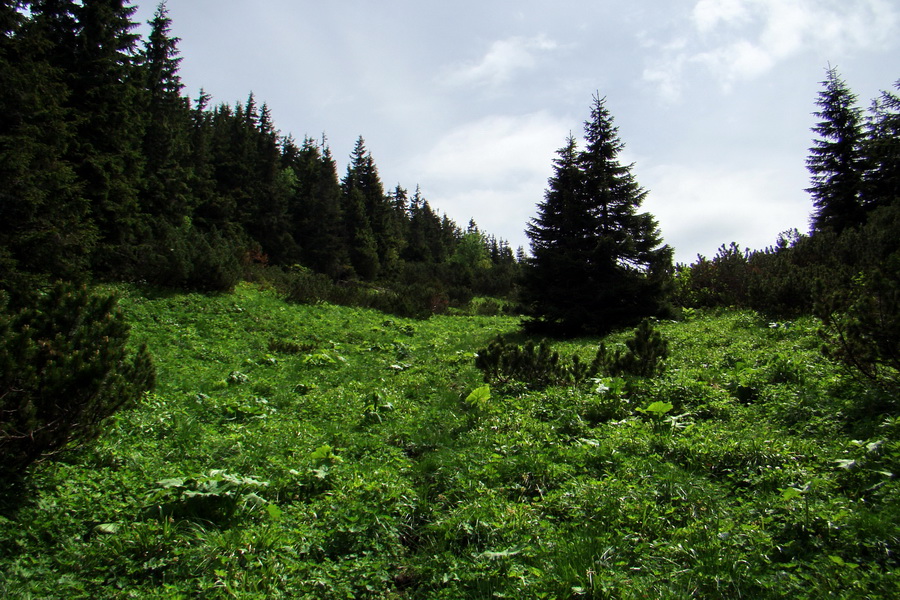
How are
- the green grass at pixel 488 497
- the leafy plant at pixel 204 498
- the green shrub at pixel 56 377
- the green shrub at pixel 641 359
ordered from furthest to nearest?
the green shrub at pixel 641 359 < the green shrub at pixel 56 377 < the leafy plant at pixel 204 498 < the green grass at pixel 488 497

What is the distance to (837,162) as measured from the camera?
73.3 feet

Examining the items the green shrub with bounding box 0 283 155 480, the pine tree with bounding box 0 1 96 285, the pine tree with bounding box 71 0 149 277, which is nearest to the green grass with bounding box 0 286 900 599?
the green shrub with bounding box 0 283 155 480

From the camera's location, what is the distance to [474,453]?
4.73 meters

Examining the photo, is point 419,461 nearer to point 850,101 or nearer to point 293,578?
point 293,578

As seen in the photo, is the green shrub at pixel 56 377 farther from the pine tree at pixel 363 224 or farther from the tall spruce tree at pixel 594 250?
the pine tree at pixel 363 224

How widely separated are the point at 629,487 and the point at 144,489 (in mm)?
4207

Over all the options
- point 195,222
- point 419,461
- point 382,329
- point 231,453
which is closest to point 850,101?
point 382,329

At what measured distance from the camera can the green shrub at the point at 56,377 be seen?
137 inches

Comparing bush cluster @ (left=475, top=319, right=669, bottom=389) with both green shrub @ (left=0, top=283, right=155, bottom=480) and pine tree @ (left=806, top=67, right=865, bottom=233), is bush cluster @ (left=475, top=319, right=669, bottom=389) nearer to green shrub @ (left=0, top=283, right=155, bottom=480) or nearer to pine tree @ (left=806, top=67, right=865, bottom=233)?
green shrub @ (left=0, top=283, right=155, bottom=480)

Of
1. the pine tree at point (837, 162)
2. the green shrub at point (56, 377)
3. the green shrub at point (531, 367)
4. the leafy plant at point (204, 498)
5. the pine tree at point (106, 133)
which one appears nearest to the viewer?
the leafy plant at point (204, 498)

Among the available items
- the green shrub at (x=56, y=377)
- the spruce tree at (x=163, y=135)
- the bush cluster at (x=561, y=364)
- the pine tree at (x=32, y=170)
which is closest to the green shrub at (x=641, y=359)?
the bush cluster at (x=561, y=364)

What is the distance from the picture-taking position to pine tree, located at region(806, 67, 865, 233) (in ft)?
70.3

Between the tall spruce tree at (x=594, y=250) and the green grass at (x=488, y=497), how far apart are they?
27.6ft

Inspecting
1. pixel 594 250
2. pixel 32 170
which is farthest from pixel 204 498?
pixel 594 250
